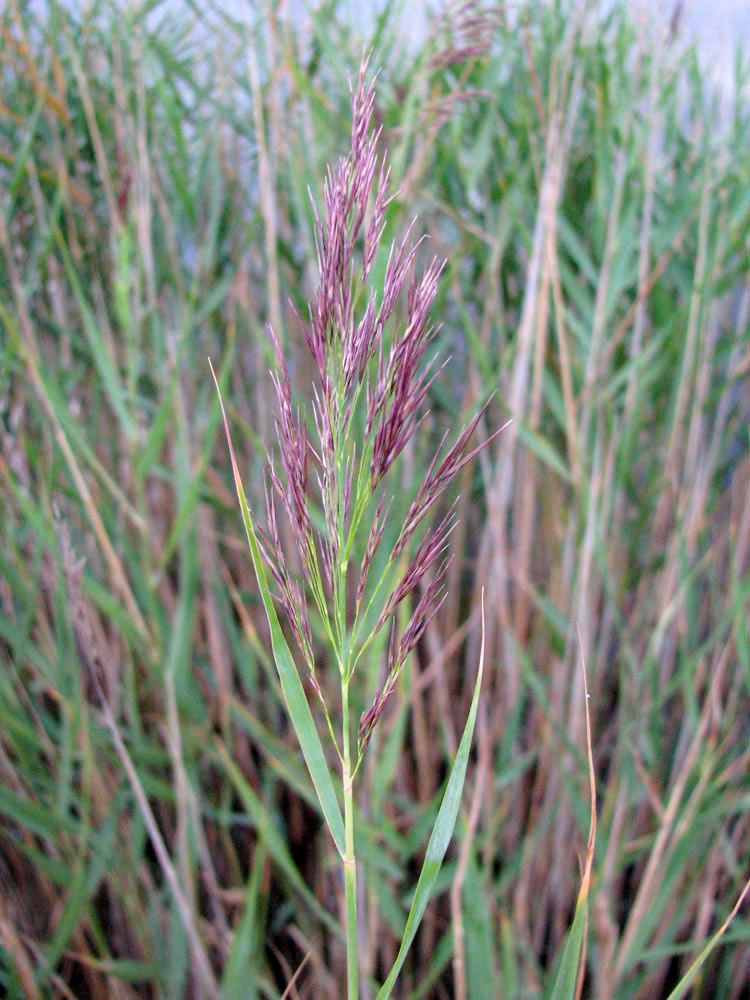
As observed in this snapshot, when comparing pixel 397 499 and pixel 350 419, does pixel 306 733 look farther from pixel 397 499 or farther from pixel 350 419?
pixel 397 499

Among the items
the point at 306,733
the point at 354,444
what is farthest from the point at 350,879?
the point at 354,444

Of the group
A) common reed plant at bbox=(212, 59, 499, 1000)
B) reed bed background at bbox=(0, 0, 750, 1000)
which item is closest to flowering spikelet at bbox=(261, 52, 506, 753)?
common reed plant at bbox=(212, 59, 499, 1000)

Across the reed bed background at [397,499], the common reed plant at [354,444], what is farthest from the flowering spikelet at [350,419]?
the reed bed background at [397,499]

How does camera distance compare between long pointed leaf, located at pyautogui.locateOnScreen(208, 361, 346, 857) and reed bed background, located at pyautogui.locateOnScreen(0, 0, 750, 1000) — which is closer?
long pointed leaf, located at pyautogui.locateOnScreen(208, 361, 346, 857)

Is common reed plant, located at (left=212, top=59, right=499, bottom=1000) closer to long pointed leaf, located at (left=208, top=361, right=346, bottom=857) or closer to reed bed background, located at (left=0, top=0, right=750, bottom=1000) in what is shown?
long pointed leaf, located at (left=208, top=361, right=346, bottom=857)

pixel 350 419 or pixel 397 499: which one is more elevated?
pixel 350 419

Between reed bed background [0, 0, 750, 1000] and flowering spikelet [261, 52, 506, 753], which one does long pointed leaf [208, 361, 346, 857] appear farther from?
reed bed background [0, 0, 750, 1000]

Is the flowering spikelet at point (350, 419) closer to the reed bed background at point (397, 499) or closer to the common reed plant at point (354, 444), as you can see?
the common reed plant at point (354, 444)

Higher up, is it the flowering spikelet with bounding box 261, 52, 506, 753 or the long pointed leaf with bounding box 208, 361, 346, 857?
the flowering spikelet with bounding box 261, 52, 506, 753
